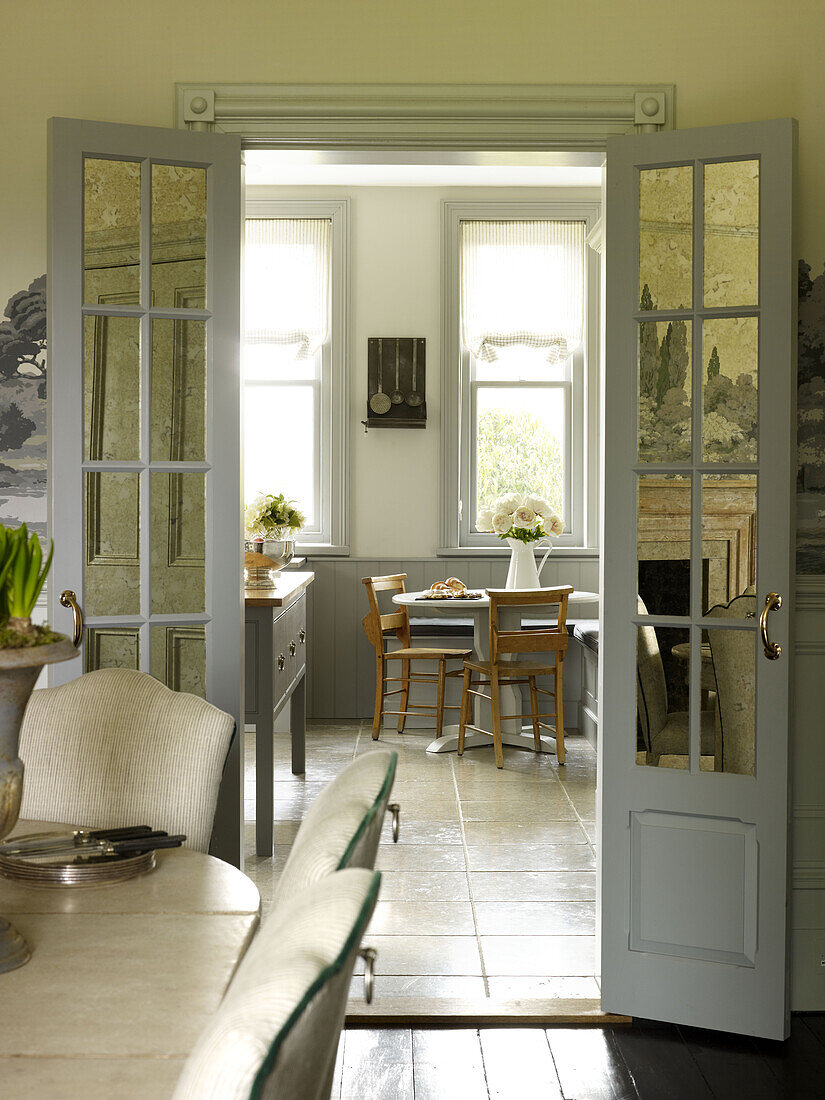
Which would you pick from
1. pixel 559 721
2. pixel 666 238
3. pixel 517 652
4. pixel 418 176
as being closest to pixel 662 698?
pixel 666 238

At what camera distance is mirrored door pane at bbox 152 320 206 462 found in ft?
9.36

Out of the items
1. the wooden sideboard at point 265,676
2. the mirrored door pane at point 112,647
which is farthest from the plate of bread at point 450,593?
the mirrored door pane at point 112,647

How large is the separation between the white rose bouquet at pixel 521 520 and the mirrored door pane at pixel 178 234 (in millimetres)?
3299

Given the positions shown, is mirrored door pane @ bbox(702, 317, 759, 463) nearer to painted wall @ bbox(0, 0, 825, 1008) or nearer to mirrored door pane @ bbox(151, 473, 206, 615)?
painted wall @ bbox(0, 0, 825, 1008)

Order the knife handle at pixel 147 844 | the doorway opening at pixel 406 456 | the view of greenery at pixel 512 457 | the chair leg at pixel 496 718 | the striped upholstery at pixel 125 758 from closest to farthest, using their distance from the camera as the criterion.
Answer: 1. the knife handle at pixel 147 844
2. the striped upholstery at pixel 125 758
3. the chair leg at pixel 496 718
4. the doorway opening at pixel 406 456
5. the view of greenery at pixel 512 457

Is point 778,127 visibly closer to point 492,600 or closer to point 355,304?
point 492,600

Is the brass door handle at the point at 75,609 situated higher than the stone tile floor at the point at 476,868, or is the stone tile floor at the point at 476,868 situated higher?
the brass door handle at the point at 75,609

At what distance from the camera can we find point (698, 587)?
2783mm

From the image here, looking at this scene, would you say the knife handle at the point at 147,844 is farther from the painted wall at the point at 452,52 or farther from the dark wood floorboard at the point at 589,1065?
the painted wall at the point at 452,52

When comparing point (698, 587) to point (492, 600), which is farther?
point (492, 600)

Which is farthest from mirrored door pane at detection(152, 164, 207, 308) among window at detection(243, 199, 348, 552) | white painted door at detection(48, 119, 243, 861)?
window at detection(243, 199, 348, 552)

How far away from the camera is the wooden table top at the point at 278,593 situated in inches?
152

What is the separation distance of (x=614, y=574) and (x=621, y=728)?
43 centimetres

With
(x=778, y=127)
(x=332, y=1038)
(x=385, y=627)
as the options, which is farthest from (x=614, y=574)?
(x=385, y=627)
